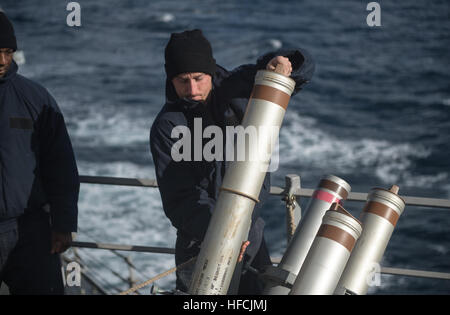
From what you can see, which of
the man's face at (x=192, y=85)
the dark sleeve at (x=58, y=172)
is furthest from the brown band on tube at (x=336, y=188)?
the dark sleeve at (x=58, y=172)

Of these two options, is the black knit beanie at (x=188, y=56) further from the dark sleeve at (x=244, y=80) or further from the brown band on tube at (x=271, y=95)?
the brown band on tube at (x=271, y=95)

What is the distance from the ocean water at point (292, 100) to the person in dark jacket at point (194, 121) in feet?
29.4

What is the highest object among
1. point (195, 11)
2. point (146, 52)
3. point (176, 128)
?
point (195, 11)

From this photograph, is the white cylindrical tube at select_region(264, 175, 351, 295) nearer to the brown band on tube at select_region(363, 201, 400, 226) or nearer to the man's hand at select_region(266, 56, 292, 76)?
the brown band on tube at select_region(363, 201, 400, 226)

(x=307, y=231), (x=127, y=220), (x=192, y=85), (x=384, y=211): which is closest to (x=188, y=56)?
(x=192, y=85)

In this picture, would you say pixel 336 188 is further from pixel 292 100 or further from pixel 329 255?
pixel 292 100

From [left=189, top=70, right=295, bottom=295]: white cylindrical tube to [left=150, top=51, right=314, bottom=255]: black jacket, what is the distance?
0.66 meters

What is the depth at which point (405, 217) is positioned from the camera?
27172mm

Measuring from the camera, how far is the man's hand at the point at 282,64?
3082 mm

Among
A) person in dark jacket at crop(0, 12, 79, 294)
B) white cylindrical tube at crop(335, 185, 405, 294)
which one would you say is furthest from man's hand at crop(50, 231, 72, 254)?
white cylindrical tube at crop(335, 185, 405, 294)

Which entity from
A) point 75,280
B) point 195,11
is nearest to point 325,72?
point 195,11

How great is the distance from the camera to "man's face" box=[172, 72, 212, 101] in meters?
3.50
